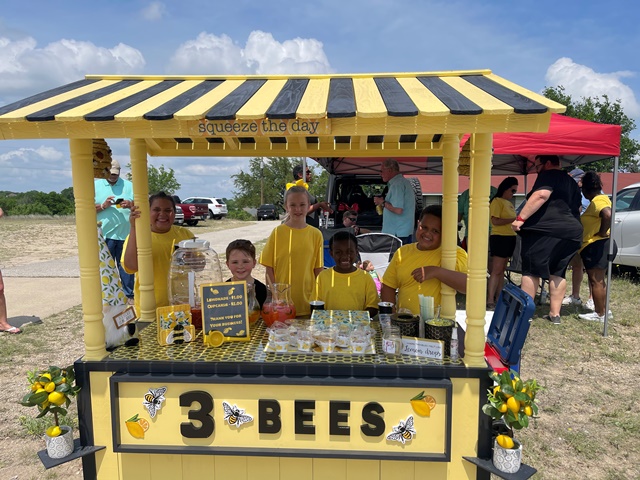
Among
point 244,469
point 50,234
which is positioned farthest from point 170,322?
point 50,234

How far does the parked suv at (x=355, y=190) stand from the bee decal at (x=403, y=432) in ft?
18.7

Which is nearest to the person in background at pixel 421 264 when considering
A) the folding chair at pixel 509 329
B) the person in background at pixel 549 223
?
the folding chair at pixel 509 329

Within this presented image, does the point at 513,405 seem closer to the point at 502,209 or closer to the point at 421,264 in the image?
the point at 421,264

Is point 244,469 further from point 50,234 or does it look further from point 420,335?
point 50,234

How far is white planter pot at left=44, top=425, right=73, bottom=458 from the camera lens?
7.25 feet

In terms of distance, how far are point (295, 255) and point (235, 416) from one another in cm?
135

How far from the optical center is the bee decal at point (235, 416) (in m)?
2.22

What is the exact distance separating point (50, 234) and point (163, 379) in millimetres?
19661

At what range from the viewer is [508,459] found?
2.08 meters

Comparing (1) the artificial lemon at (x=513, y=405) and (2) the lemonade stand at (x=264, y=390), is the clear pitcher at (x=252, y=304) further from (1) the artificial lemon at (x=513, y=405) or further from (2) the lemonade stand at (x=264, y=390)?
Answer: (1) the artificial lemon at (x=513, y=405)

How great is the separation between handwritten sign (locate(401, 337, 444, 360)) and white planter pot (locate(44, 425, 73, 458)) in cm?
180

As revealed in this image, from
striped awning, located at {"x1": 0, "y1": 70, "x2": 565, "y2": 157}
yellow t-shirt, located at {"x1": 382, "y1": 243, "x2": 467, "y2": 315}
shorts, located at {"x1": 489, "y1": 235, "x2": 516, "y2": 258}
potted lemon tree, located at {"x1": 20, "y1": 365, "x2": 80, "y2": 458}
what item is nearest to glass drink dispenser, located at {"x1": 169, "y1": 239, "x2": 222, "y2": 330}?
potted lemon tree, located at {"x1": 20, "y1": 365, "x2": 80, "y2": 458}

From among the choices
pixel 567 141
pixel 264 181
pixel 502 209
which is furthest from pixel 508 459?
pixel 264 181

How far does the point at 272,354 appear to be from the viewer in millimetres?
2332
